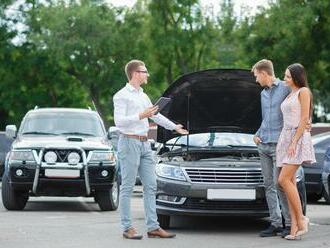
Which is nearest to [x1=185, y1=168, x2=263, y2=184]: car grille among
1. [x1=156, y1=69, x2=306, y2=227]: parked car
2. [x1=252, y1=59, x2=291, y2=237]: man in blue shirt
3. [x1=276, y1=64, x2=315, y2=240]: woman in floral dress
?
[x1=156, y1=69, x2=306, y2=227]: parked car

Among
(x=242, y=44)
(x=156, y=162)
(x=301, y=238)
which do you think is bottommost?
(x=301, y=238)

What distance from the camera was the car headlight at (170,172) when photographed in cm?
1023

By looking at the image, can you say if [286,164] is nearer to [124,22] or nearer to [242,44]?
[242,44]

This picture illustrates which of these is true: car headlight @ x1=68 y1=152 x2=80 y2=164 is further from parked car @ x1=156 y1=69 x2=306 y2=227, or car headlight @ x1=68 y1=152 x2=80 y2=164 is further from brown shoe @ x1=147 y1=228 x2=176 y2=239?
brown shoe @ x1=147 y1=228 x2=176 y2=239

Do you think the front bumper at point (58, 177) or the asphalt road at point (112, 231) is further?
the front bumper at point (58, 177)

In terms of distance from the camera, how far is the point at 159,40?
43625 millimetres

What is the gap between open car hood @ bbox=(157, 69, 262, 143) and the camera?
36.9ft

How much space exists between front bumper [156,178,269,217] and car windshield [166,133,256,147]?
126cm

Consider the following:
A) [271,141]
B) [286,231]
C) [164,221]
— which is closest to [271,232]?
[286,231]

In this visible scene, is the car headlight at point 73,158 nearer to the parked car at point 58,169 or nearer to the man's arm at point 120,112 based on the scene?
the parked car at point 58,169

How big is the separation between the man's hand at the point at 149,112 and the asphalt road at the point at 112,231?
1384mm

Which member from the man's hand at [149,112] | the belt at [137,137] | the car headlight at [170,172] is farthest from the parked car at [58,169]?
the man's hand at [149,112]

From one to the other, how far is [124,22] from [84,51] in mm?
3020

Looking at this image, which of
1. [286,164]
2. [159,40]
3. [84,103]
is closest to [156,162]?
[286,164]
